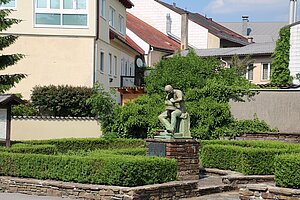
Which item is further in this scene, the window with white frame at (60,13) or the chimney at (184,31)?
the chimney at (184,31)

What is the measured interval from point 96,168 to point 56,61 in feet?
61.8

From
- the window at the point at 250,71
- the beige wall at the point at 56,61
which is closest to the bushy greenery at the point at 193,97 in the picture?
the beige wall at the point at 56,61

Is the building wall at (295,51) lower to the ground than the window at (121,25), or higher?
lower

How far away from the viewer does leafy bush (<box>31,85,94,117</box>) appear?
28.9 metres

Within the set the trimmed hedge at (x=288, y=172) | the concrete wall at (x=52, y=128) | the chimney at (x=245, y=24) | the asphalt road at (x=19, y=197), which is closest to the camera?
the trimmed hedge at (x=288, y=172)

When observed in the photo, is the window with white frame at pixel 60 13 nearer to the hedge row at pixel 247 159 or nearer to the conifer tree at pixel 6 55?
the conifer tree at pixel 6 55

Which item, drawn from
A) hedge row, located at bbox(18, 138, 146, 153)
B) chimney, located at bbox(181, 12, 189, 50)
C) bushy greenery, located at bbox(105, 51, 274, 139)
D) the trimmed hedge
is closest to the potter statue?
the trimmed hedge

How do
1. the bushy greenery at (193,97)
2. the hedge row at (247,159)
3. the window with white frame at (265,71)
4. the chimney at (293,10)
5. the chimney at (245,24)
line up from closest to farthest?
the hedge row at (247,159) < the bushy greenery at (193,97) < the window with white frame at (265,71) < the chimney at (293,10) < the chimney at (245,24)

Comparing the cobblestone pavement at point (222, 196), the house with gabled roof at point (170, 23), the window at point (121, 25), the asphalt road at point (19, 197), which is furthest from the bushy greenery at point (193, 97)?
the house with gabled roof at point (170, 23)

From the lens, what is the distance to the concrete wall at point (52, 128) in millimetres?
27953

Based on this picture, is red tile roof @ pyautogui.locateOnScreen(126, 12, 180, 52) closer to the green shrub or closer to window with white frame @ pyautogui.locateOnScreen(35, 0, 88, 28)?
window with white frame @ pyautogui.locateOnScreen(35, 0, 88, 28)

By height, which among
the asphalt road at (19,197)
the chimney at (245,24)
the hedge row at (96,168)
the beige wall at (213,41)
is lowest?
the asphalt road at (19,197)

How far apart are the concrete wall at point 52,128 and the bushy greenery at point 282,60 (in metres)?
16.1

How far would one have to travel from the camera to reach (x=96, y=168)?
1347 centimetres
